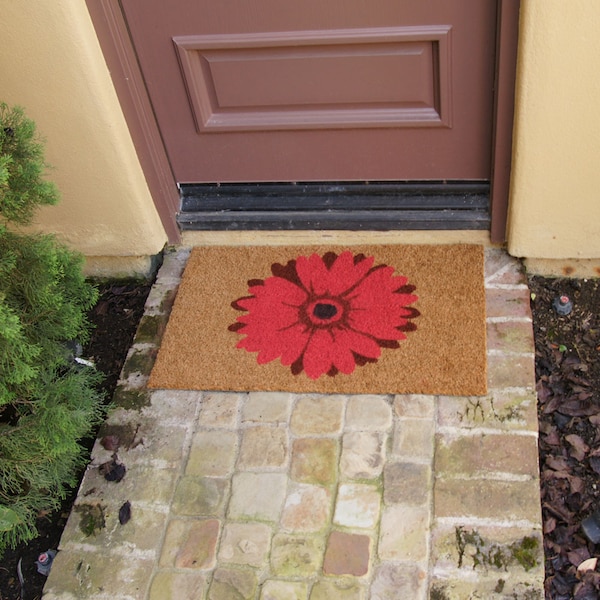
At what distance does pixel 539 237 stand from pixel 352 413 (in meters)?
1.04

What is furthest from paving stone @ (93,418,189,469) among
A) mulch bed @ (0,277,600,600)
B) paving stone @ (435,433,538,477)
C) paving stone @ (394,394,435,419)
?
paving stone @ (435,433,538,477)

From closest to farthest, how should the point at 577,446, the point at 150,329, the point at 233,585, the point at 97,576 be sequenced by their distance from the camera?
the point at 233,585, the point at 97,576, the point at 577,446, the point at 150,329

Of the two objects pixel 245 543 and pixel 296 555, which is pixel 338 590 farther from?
pixel 245 543

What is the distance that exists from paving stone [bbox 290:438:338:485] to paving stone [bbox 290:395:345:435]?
4 cm

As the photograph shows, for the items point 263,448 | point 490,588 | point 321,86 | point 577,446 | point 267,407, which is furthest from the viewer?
point 321,86

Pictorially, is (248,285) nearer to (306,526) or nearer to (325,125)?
(325,125)

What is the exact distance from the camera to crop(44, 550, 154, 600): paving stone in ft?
7.74

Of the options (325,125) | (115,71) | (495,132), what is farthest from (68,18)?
(495,132)

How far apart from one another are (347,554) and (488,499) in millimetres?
493

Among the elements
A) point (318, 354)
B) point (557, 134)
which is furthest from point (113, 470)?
point (557, 134)

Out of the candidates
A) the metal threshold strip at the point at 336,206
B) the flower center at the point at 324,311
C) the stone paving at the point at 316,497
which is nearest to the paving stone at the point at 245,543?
the stone paving at the point at 316,497

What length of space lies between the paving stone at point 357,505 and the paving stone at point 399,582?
158 mm

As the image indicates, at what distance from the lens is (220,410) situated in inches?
108

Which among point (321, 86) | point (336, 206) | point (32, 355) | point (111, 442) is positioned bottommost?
point (111, 442)
